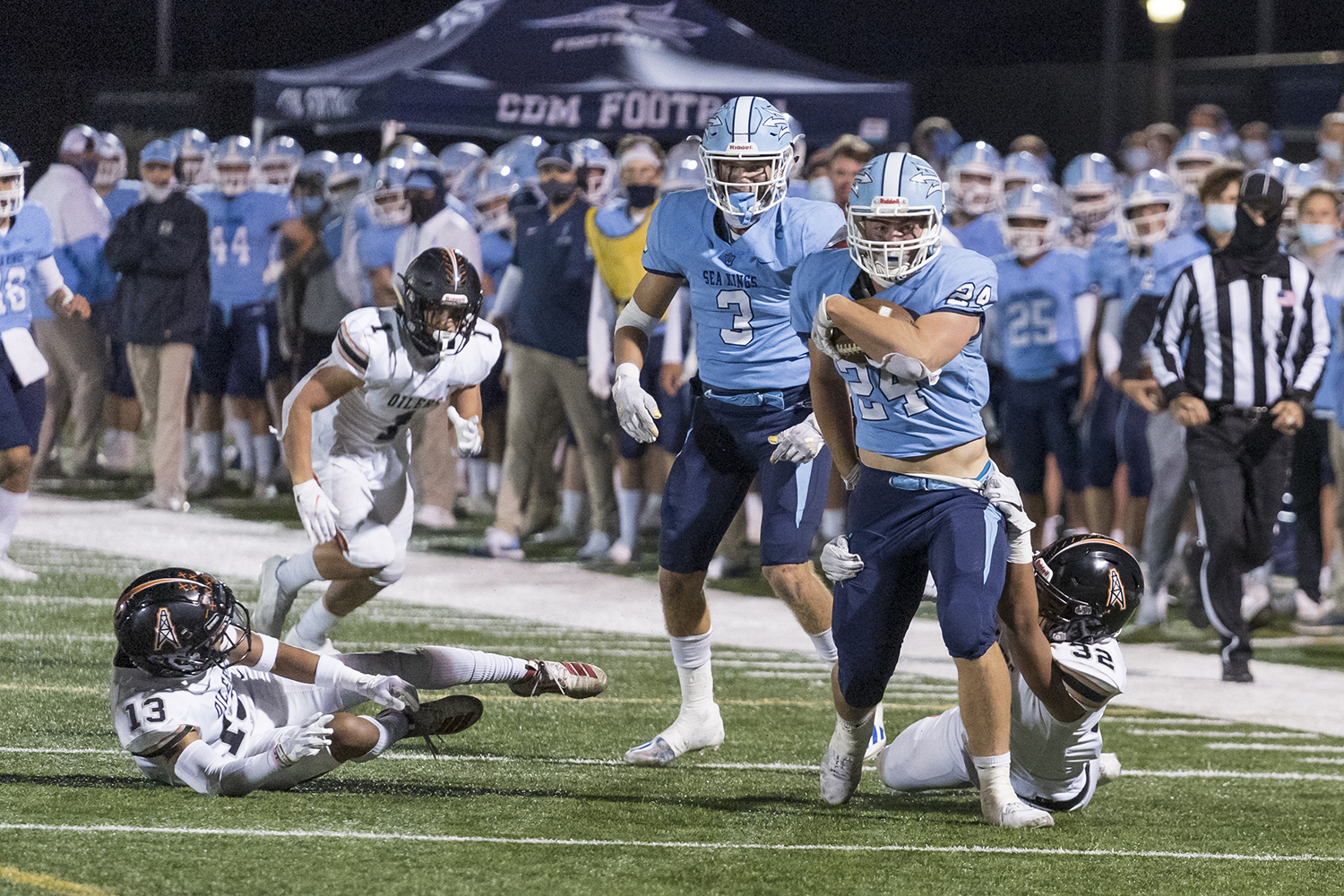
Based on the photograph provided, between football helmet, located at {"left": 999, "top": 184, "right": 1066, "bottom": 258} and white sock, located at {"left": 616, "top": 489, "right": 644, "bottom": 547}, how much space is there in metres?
2.32

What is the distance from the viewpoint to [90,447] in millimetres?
12945

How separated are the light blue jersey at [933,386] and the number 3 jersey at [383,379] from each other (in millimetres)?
1511

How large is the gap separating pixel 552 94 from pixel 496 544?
5578mm

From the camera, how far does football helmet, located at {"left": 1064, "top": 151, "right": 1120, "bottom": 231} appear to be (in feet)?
32.2

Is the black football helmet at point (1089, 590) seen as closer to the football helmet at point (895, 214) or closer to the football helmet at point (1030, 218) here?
the football helmet at point (895, 214)

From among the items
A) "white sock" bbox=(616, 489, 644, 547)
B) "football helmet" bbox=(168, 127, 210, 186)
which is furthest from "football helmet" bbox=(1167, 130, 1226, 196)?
"football helmet" bbox=(168, 127, 210, 186)

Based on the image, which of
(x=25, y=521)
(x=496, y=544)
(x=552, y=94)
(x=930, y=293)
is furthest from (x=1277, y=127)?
(x=930, y=293)

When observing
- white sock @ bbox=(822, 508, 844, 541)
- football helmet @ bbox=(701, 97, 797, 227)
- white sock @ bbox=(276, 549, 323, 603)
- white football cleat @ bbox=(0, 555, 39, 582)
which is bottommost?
white football cleat @ bbox=(0, 555, 39, 582)

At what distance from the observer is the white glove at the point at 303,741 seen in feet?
14.6

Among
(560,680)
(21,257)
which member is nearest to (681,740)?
(560,680)

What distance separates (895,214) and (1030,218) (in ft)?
15.1

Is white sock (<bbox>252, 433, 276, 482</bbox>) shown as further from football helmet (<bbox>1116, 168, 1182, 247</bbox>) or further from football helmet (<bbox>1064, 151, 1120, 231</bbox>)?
football helmet (<bbox>1116, 168, 1182, 247</bbox>)

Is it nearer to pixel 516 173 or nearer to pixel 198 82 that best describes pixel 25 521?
pixel 516 173

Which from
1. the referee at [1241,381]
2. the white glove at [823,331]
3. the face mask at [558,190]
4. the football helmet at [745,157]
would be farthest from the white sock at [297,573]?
the face mask at [558,190]
